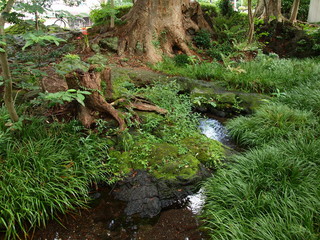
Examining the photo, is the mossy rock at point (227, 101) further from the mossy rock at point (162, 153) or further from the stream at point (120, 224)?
the stream at point (120, 224)

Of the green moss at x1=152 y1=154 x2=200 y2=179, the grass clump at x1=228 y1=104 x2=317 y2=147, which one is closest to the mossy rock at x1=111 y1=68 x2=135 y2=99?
the green moss at x1=152 y1=154 x2=200 y2=179

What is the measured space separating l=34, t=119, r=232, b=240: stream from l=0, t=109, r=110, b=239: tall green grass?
16 centimetres

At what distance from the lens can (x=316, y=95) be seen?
561 centimetres

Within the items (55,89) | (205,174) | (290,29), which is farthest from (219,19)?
(205,174)

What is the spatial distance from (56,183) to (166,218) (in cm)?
159

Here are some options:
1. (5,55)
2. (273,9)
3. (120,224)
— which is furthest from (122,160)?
(273,9)

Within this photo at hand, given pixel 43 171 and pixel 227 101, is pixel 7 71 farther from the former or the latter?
pixel 227 101

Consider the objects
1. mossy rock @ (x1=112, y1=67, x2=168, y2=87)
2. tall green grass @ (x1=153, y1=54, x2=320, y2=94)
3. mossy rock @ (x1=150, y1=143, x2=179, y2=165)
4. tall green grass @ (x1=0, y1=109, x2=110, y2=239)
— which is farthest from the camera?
mossy rock @ (x1=112, y1=67, x2=168, y2=87)

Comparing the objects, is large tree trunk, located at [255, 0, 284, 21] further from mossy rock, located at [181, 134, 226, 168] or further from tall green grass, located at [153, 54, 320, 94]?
mossy rock, located at [181, 134, 226, 168]

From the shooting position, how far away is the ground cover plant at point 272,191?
8.11ft

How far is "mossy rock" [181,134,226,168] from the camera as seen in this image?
412cm

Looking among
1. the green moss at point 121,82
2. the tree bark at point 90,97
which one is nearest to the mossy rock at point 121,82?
the green moss at point 121,82

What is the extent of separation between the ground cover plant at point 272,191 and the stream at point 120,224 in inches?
9.7

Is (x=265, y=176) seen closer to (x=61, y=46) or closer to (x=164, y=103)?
(x=164, y=103)
